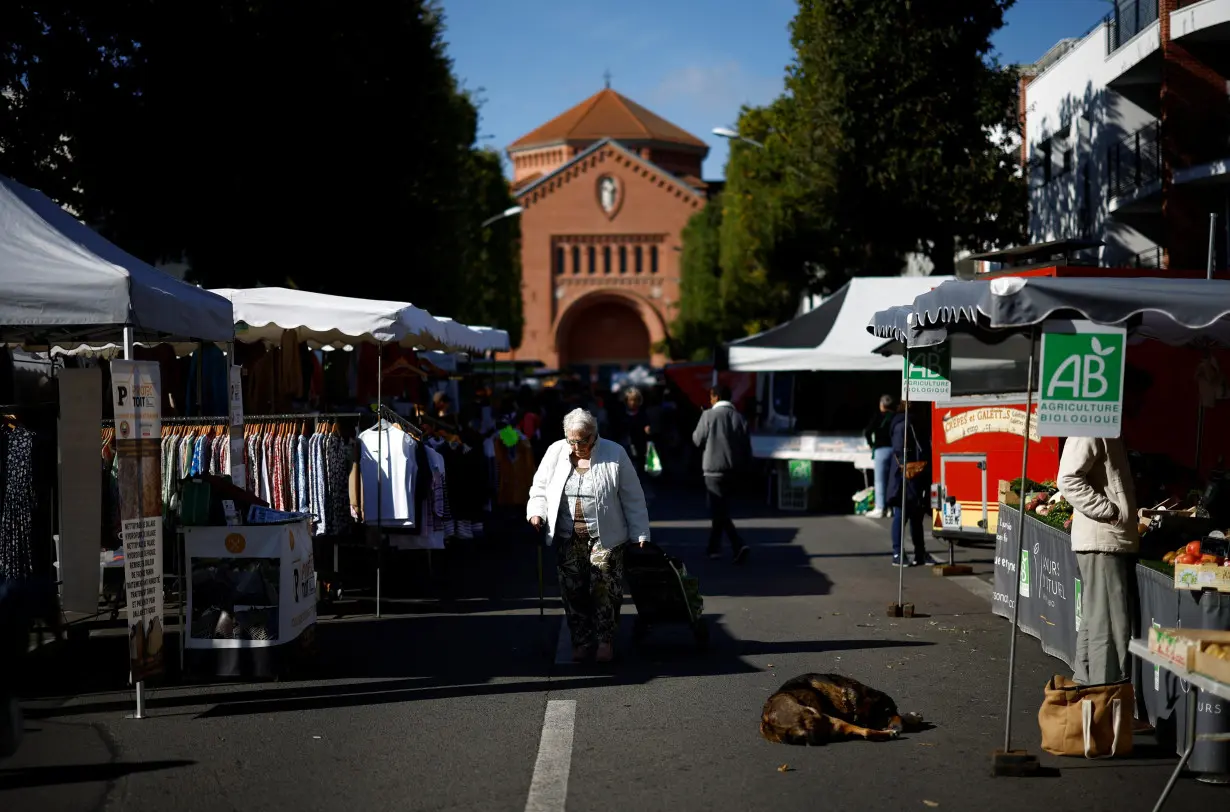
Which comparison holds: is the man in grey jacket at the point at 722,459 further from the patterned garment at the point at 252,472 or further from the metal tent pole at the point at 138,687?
the metal tent pole at the point at 138,687

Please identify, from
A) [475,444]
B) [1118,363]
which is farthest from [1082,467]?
[475,444]

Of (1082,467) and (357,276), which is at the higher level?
(357,276)

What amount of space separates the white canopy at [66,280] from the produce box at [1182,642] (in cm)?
545

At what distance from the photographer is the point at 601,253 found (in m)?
83.9

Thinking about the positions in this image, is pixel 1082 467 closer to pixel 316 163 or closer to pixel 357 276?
pixel 316 163

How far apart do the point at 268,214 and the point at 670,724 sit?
17055mm

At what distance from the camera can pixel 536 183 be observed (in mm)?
83562

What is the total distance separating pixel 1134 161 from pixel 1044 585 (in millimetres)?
18638

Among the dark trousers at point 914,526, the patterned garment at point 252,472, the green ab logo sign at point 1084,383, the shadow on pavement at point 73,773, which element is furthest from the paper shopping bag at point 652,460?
the shadow on pavement at point 73,773

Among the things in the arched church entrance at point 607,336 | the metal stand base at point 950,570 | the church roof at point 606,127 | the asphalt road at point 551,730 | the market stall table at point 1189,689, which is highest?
the church roof at point 606,127

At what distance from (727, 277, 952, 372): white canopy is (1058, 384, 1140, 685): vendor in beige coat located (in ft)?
39.4

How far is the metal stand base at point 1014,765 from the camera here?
6.22m

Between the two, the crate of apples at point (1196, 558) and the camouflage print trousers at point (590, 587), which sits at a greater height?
the crate of apples at point (1196, 558)

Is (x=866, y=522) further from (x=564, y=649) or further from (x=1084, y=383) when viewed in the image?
(x=1084, y=383)
